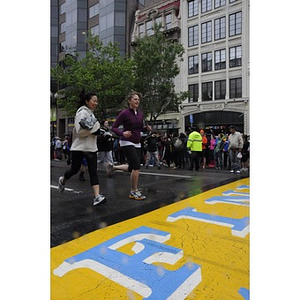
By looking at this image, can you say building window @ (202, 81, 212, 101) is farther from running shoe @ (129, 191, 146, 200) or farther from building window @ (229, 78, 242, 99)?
running shoe @ (129, 191, 146, 200)

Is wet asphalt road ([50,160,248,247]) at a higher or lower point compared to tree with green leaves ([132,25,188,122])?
lower

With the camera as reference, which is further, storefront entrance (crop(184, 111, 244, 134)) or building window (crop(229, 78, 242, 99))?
storefront entrance (crop(184, 111, 244, 134))

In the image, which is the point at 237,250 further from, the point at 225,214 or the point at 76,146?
the point at 76,146

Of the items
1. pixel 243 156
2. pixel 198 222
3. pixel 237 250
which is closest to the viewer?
pixel 237 250

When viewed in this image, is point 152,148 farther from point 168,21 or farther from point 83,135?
point 168,21

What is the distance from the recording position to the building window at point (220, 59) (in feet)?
72.2

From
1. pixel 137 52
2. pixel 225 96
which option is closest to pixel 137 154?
pixel 137 52

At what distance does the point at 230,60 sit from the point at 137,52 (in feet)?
30.1

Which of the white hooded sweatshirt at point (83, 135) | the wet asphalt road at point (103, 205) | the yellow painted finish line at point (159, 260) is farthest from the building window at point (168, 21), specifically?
the yellow painted finish line at point (159, 260)

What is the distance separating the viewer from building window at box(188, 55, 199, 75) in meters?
24.5

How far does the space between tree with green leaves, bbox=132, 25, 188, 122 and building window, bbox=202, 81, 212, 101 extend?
7432 mm

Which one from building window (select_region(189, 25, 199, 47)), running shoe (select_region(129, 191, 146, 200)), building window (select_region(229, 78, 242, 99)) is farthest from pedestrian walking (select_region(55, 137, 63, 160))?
building window (select_region(189, 25, 199, 47))

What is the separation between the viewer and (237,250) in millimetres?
2346

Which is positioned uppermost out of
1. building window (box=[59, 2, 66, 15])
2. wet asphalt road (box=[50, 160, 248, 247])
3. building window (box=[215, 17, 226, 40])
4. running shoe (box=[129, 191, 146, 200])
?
building window (box=[215, 17, 226, 40])
